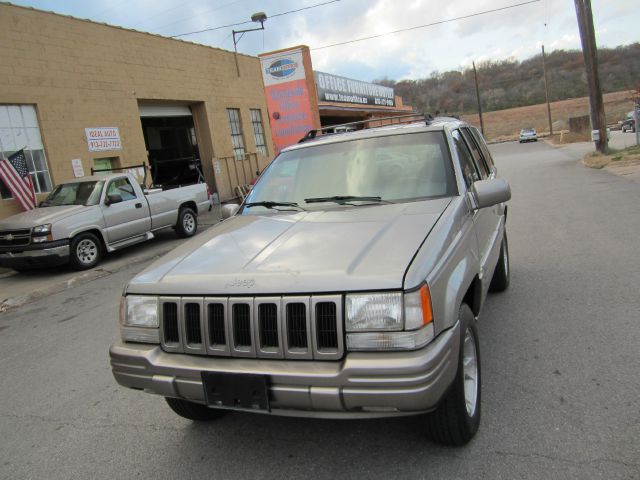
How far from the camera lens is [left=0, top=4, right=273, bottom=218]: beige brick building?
12227 millimetres

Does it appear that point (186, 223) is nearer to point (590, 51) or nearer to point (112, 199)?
point (112, 199)

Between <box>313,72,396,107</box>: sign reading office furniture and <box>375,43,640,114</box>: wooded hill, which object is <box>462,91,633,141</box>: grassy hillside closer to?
<box>375,43,640,114</box>: wooded hill

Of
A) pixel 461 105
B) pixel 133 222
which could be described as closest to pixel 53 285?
pixel 133 222

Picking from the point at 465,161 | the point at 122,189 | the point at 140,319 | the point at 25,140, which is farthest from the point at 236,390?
the point at 25,140

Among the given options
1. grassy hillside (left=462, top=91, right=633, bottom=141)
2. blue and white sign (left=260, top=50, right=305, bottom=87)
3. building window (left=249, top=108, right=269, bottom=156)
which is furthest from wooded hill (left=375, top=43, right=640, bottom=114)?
blue and white sign (left=260, top=50, right=305, bottom=87)

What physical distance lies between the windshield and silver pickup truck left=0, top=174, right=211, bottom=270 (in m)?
6.37

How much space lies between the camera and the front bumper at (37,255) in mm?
8914

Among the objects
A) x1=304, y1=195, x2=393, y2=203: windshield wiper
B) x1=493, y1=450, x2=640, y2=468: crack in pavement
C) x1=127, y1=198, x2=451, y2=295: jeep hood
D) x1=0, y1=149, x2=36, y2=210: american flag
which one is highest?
x1=0, y1=149, x2=36, y2=210: american flag

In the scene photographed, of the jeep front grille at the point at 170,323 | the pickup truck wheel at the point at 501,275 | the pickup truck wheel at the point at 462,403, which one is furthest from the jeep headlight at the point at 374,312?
the pickup truck wheel at the point at 501,275

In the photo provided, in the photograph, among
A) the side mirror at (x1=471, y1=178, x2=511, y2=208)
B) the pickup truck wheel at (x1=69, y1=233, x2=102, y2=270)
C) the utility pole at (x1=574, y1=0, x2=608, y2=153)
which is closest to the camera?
the side mirror at (x1=471, y1=178, x2=511, y2=208)

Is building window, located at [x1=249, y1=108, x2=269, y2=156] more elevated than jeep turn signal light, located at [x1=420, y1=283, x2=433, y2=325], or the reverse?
building window, located at [x1=249, y1=108, x2=269, y2=156]

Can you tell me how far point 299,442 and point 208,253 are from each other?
1.23 meters

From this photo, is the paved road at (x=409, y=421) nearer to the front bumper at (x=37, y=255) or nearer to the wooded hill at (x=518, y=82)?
the front bumper at (x=37, y=255)

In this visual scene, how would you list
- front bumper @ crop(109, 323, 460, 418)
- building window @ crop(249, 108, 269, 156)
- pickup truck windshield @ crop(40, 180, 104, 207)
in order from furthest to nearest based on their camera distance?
building window @ crop(249, 108, 269, 156)
pickup truck windshield @ crop(40, 180, 104, 207)
front bumper @ crop(109, 323, 460, 418)
